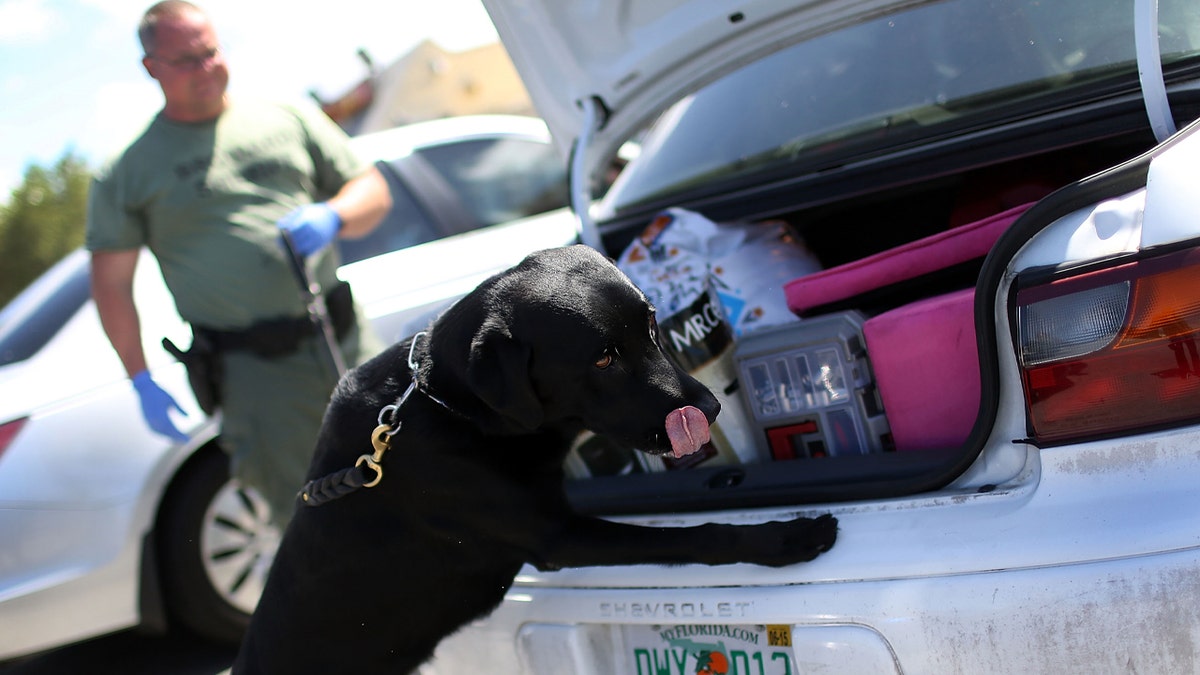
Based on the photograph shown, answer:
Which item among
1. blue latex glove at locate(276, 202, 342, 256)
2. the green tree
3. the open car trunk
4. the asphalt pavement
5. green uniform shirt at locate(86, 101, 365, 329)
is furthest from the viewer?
the green tree

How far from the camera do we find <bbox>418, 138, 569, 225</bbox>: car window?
4789 millimetres

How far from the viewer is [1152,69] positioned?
177cm

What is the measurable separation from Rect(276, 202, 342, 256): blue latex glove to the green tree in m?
10.0

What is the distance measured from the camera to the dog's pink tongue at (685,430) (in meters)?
1.79

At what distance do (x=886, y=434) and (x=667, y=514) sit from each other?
0.48 meters

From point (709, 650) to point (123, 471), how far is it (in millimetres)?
2547

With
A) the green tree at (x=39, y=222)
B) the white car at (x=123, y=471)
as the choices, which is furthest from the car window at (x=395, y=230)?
the green tree at (x=39, y=222)

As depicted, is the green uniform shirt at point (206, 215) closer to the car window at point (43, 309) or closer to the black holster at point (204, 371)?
the black holster at point (204, 371)

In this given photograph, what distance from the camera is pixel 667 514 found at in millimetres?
2025

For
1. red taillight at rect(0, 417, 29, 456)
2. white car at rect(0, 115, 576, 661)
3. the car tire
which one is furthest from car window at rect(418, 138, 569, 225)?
red taillight at rect(0, 417, 29, 456)

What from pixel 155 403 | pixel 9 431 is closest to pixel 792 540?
pixel 155 403

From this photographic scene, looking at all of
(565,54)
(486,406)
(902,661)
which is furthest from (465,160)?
(902,661)

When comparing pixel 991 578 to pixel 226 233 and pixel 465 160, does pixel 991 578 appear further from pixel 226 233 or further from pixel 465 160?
pixel 465 160

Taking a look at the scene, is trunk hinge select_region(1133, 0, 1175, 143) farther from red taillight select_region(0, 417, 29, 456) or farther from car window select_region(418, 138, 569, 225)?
red taillight select_region(0, 417, 29, 456)
